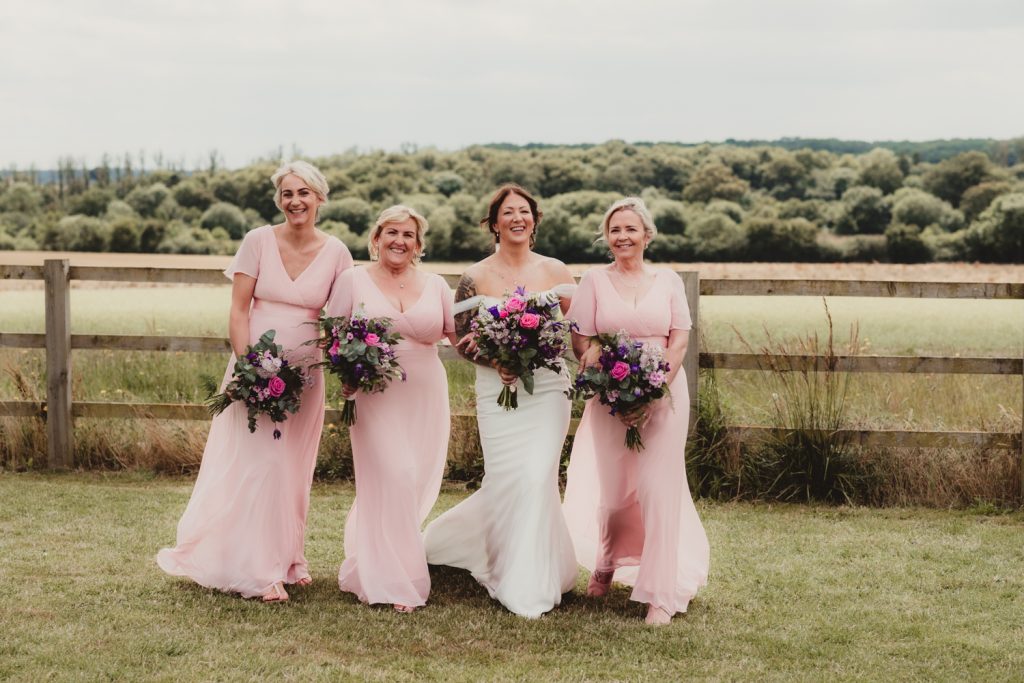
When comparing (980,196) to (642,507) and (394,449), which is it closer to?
(642,507)

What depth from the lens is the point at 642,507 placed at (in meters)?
5.79

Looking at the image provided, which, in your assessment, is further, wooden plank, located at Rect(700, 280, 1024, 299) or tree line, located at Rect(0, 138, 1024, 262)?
tree line, located at Rect(0, 138, 1024, 262)

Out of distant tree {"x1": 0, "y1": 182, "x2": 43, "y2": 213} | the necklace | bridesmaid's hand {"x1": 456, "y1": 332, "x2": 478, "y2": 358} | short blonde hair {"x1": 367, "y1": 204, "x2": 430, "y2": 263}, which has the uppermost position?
distant tree {"x1": 0, "y1": 182, "x2": 43, "y2": 213}

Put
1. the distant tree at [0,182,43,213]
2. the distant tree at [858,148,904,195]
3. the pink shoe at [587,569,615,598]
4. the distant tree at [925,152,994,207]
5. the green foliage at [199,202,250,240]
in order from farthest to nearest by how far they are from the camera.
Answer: the distant tree at [0,182,43,213], the distant tree at [858,148,904,195], the distant tree at [925,152,994,207], the green foliage at [199,202,250,240], the pink shoe at [587,569,615,598]

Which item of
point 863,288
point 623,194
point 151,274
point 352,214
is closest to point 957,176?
point 623,194

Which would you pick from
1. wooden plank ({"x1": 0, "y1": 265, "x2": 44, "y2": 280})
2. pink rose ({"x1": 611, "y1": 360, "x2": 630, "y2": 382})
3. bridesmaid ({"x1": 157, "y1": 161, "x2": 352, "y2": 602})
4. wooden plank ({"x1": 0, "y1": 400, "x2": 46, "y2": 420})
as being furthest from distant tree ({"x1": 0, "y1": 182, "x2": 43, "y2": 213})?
pink rose ({"x1": 611, "y1": 360, "x2": 630, "y2": 382})

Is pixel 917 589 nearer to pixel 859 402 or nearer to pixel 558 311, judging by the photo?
pixel 558 311

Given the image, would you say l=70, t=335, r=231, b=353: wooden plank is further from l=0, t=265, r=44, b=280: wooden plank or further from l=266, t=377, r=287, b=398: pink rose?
l=266, t=377, r=287, b=398: pink rose

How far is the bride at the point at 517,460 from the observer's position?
18.7 feet

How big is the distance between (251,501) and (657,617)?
220 centimetres

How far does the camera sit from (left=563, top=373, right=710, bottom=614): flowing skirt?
5.69 metres

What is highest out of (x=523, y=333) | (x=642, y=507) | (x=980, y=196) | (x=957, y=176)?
(x=957, y=176)

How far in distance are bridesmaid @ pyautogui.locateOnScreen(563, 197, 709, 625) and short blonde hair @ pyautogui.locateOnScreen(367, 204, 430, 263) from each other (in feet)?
2.90

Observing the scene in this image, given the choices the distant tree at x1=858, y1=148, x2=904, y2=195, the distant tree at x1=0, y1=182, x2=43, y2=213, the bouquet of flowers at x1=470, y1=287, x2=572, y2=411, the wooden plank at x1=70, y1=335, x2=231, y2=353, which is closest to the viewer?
the bouquet of flowers at x1=470, y1=287, x2=572, y2=411
